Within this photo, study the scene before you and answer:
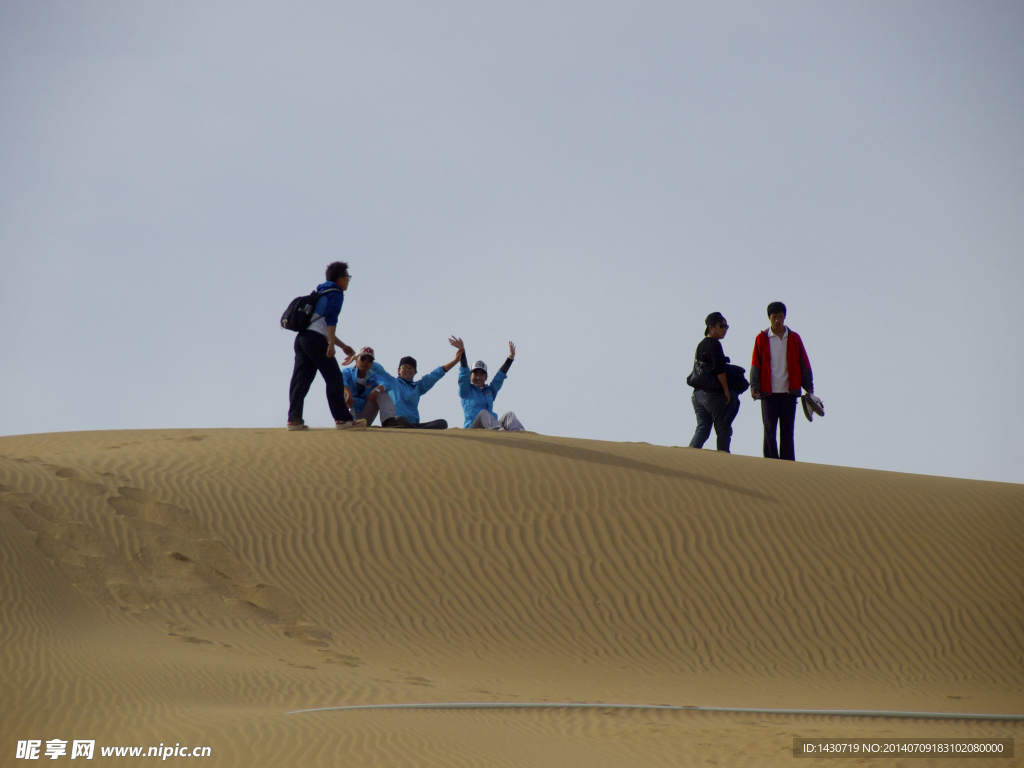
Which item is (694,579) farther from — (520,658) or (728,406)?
(728,406)

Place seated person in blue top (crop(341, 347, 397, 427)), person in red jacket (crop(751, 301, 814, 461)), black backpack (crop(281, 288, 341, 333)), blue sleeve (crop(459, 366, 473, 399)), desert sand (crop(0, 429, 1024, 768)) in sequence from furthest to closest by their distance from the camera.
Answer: blue sleeve (crop(459, 366, 473, 399)), seated person in blue top (crop(341, 347, 397, 427)), person in red jacket (crop(751, 301, 814, 461)), black backpack (crop(281, 288, 341, 333)), desert sand (crop(0, 429, 1024, 768))

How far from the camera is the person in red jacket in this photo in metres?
10.9

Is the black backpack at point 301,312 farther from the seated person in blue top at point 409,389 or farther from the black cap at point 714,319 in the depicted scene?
the black cap at point 714,319

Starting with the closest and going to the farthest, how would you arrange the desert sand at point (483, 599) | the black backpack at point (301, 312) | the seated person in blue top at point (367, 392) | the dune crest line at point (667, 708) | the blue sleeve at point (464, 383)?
the desert sand at point (483, 599) < the dune crest line at point (667, 708) < the black backpack at point (301, 312) < the seated person in blue top at point (367, 392) < the blue sleeve at point (464, 383)

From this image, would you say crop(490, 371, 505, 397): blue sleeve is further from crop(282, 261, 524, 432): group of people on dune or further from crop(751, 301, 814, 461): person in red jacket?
crop(751, 301, 814, 461): person in red jacket

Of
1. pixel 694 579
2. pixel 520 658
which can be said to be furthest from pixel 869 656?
pixel 520 658

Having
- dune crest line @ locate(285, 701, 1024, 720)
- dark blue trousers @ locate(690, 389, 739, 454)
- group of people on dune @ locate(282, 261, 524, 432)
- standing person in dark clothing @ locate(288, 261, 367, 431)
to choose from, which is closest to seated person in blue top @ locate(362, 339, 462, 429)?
group of people on dune @ locate(282, 261, 524, 432)

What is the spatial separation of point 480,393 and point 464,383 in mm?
306

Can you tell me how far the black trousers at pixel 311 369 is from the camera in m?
9.85

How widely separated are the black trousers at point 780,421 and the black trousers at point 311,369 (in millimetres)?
4995

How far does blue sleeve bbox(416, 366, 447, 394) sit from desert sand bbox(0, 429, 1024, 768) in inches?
46.6

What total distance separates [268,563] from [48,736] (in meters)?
3.56

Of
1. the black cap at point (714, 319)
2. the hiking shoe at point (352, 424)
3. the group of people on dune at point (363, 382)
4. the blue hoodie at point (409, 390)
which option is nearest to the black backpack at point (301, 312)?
the group of people on dune at point (363, 382)

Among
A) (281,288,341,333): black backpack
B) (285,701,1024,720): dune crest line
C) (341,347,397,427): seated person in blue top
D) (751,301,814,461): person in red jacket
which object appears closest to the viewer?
(285,701,1024,720): dune crest line
